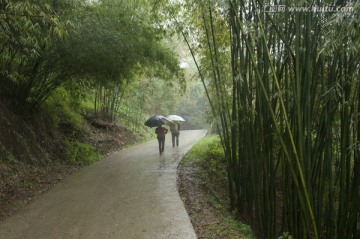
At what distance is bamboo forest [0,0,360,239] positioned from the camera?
3.17 m

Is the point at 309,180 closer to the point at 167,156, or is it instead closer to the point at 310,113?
the point at 310,113

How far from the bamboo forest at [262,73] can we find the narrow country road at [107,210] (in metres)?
1.23

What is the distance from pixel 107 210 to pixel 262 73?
9.77ft

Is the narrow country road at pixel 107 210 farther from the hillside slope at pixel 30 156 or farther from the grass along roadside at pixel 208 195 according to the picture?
the hillside slope at pixel 30 156

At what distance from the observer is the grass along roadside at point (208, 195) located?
4.41 meters

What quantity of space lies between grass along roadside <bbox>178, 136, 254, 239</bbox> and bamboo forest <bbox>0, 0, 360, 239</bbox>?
35 centimetres

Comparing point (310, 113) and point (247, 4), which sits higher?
point (247, 4)

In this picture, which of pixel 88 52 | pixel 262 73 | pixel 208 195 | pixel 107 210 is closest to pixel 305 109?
pixel 262 73

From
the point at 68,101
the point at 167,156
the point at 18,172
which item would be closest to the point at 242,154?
the point at 18,172

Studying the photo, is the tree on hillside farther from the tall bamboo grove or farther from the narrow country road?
the tall bamboo grove

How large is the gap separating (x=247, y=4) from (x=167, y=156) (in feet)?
19.9

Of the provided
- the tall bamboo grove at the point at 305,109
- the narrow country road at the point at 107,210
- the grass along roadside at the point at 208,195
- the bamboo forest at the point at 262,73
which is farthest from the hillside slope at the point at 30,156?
the tall bamboo grove at the point at 305,109

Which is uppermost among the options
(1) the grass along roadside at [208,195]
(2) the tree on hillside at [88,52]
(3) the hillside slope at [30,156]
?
(2) the tree on hillside at [88,52]

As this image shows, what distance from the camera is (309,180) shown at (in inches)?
129
